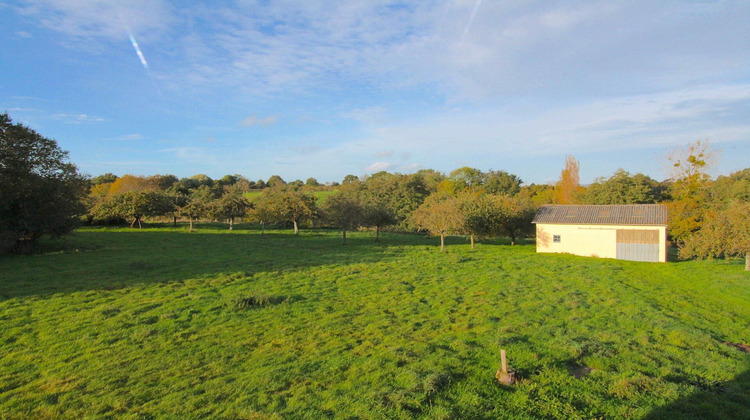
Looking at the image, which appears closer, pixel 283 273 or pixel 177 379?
pixel 177 379

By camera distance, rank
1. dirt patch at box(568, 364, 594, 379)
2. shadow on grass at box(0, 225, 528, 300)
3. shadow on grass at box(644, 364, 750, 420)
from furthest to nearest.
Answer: shadow on grass at box(0, 225, 528, 300)
dirt patch at box(568, 364, 594, 379)
shadow on grass at box(644, 364, 750, 420)

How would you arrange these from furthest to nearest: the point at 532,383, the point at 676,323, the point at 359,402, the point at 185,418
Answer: the point at 676,323 < the point at 532,383 < the point at 359,402 < the point at 185,418

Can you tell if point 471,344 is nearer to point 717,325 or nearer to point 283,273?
point 717,325

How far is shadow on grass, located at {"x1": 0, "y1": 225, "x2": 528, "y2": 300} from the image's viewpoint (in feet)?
48.0

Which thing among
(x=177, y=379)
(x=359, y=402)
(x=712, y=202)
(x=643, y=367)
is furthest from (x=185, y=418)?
(x=712, y=202)

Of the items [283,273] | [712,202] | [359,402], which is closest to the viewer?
[359,402]

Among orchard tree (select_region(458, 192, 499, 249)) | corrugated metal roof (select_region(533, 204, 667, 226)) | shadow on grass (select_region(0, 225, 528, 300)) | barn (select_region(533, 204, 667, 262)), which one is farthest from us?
orchard tree (select_region(458, 192, 499, 249))

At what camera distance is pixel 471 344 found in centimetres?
851

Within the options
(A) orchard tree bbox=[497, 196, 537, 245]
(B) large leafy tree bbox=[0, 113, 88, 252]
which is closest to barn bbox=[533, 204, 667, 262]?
(A) orchard tree bbox=[497, 196, 537, 245]

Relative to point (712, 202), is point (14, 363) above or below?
below

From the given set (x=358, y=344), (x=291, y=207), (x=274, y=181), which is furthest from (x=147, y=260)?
(x=274, y=181)

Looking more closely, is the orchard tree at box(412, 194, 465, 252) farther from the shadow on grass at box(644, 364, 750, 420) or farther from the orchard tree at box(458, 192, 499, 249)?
the shadow on grass at box(644, 364, 750, 420)

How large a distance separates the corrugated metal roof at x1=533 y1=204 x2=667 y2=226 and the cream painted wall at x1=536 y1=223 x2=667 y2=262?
371mm

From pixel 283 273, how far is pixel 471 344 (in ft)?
36.6
